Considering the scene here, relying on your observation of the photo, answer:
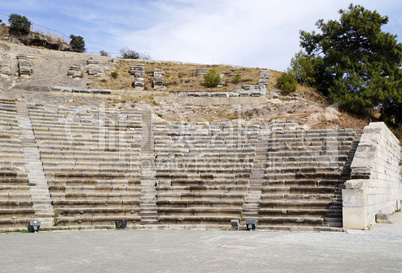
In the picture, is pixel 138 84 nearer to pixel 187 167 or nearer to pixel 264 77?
pixel 264 77

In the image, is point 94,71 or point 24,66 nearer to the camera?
point 24,66

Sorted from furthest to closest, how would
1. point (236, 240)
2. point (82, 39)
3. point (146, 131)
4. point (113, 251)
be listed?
point (82, 39) → point (146, 131) → point (236, 240) → point (113, 251)

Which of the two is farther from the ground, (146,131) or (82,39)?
(82,39)

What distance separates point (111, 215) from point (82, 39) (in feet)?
90.2

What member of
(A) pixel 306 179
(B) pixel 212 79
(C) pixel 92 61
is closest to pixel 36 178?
(A) pixel 306 179

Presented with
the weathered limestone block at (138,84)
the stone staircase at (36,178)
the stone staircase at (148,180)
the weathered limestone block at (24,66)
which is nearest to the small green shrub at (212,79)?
the weathered limestone block at (138,84)

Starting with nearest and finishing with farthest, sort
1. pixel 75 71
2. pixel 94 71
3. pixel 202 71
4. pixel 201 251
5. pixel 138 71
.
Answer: pixel 201 251
pixel 75 71
pixel 94 71
pixel 138 71
pixel 202 71

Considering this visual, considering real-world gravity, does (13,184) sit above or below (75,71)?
below

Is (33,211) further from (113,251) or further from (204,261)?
(204,261)

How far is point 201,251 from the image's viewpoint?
24.0ft

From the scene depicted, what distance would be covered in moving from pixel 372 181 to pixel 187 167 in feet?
17.0

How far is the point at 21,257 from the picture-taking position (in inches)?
269

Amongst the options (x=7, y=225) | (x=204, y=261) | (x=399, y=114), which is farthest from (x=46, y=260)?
(x=399, y=114)

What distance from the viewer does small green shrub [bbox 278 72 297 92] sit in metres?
22.8
